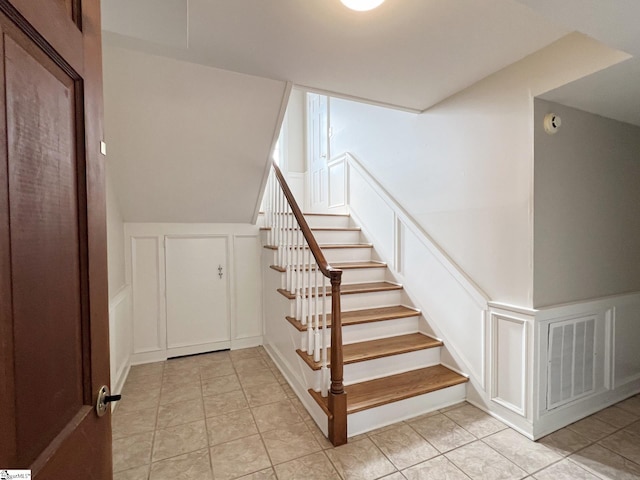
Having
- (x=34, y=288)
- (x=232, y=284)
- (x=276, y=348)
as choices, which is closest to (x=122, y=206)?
(x=232, y=284)

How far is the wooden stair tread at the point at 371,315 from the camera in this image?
2358mm

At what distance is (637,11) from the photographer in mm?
1134

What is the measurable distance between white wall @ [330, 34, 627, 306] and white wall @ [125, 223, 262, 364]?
190cm

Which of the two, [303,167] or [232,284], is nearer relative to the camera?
[232,284]

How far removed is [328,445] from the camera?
5.82 feet

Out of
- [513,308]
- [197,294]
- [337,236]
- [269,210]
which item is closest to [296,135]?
[269,210]

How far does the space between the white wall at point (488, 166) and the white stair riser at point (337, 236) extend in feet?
2.85

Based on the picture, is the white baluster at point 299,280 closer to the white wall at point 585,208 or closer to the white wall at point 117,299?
the white wall at point 117,299

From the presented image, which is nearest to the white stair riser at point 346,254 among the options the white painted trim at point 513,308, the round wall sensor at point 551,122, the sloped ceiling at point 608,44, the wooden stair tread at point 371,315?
the wooden stair tread at point 371,315

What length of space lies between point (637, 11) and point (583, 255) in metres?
1.48

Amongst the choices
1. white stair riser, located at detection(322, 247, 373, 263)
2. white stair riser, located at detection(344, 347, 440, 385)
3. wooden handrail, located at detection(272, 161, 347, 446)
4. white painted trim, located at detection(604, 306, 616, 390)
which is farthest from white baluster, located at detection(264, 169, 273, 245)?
white painted trim, located at detection(604, 306, 616, 390)

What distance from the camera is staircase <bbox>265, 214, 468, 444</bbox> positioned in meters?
1.96

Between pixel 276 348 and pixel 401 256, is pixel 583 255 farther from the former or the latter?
pixel 276 348

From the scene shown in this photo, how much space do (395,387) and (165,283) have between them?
2454 millimetres
